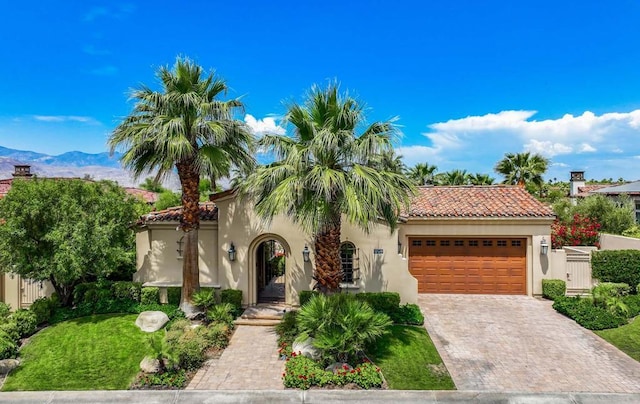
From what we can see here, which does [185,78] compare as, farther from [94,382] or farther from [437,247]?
[437,247]

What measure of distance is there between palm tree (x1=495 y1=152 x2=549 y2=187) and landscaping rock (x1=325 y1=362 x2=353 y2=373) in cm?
2761

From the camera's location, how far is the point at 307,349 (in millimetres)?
11094

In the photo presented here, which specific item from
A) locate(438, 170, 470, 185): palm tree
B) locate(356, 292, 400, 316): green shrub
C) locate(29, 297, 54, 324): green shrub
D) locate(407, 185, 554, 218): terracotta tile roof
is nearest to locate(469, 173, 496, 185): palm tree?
locate(438, 170, 470, 185): palm tree

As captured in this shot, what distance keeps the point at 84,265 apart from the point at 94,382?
4.94 meters

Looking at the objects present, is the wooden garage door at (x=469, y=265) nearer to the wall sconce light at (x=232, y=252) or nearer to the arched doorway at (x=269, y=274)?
the arched doorway at (x=269, y=274)

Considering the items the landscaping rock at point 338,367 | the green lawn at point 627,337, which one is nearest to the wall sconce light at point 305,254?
the landscaping rock at point 338,367

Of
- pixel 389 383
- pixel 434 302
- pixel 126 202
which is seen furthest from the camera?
pixel 434 302

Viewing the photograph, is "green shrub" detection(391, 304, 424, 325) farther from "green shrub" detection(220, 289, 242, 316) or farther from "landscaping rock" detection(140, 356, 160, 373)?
"landscaping rock" detection(140, 356, 160, 373)

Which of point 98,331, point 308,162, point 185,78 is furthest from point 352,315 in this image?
point 185,78

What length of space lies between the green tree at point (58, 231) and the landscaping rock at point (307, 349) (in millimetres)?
8091

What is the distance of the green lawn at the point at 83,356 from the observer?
10219mm

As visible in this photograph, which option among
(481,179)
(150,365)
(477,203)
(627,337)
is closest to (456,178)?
(481,179)

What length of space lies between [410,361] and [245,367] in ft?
16.2

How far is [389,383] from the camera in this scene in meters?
10.0
